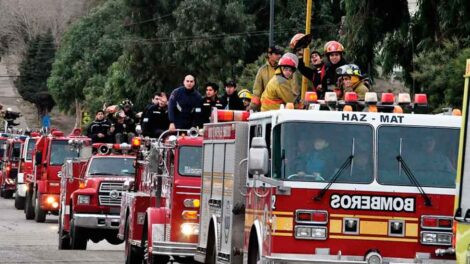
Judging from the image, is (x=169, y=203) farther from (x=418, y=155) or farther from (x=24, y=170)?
(x=24, y=170)

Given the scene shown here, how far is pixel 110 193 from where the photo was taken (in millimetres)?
27062

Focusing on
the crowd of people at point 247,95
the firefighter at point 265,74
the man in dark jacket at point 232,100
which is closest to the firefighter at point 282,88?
the crowd of people at point 247,95

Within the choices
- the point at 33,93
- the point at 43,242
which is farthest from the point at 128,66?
the point at 33,93

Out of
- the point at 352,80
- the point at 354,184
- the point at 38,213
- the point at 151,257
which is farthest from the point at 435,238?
the point at 38,213

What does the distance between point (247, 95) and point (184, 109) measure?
973 mm

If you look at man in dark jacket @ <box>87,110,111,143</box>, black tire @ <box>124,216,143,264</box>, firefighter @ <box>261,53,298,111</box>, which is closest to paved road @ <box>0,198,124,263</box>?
black tire @ <box>124,216,143,264</box>

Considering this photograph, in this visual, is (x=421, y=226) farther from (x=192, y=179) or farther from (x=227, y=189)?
(x=192, y=179)

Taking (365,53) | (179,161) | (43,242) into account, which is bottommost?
(43,242)

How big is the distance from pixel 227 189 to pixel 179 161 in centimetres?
313

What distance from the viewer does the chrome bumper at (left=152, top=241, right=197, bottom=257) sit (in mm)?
19031

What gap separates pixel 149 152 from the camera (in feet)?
69.9

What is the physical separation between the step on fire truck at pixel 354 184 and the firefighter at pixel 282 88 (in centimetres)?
204

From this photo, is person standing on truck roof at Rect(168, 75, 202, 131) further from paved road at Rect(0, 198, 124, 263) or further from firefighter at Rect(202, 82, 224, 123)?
paved road at Rect(0, 198, 124, 263)

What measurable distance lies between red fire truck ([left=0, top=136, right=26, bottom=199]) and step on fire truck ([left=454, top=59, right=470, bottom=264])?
39.2 metres
